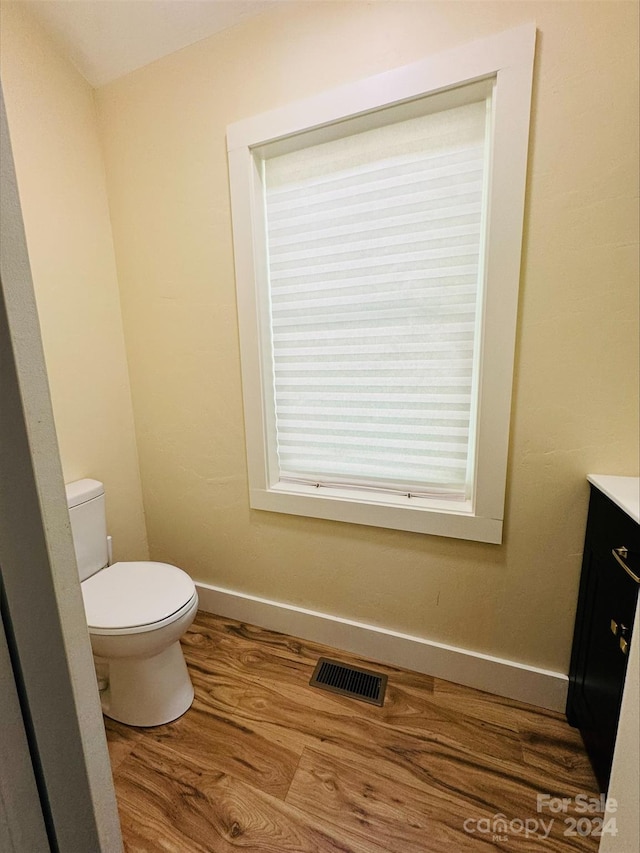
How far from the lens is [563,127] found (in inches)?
38.3

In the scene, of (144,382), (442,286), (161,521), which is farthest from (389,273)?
(161,521)

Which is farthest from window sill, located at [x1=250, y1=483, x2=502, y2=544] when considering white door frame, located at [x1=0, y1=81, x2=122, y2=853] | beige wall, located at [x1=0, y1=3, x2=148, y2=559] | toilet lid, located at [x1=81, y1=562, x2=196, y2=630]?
white door frame, located at [x1=0, y1=81, x2=122, y2=853]

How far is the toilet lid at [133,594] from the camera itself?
3.70ft

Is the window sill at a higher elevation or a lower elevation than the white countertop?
lower

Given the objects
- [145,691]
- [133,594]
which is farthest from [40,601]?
[145,691]

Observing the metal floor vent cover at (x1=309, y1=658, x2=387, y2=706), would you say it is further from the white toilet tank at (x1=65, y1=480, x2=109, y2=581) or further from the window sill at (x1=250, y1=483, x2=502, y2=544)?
the white toilet tank at (x1=65, y1=480, x2=109, y2=581)

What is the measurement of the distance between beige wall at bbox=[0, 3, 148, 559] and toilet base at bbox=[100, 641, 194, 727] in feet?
2.09

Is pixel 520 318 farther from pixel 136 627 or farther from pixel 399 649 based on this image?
pixel 136 627

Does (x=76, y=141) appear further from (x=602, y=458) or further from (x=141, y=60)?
(x=602, y=458)

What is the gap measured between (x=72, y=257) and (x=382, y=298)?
1.30 m

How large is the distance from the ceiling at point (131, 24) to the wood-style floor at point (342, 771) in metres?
2.48

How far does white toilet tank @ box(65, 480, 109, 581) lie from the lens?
138 centimetres

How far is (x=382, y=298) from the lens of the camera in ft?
4.30

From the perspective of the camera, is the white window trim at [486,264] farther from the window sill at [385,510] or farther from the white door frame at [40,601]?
the white door frame at [40,601]
